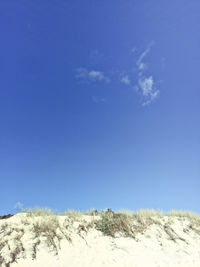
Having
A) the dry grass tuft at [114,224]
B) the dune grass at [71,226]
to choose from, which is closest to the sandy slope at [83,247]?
the dune grass at [71,226]

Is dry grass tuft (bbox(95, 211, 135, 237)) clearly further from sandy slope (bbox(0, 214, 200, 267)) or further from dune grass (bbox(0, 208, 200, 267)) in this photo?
sandy slope (bbox(0, 214, 200, 267))

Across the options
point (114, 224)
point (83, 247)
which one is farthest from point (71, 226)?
point (114, 224)

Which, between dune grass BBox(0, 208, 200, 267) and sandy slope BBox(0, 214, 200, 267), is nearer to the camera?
sandy slope BBox(0, 214, 200, 267)

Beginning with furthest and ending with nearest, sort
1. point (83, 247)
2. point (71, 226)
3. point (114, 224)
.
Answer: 1. point (114, 224)
2. point (71, 226)
3. point (83, 247)

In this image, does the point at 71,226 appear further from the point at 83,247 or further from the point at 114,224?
the point at 114,224

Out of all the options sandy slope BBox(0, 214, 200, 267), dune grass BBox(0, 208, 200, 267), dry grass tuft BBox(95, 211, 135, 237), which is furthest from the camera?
dry grass tuft BBox(95, 211, 135, 237)

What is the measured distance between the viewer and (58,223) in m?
14.2

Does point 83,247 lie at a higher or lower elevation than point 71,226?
lower

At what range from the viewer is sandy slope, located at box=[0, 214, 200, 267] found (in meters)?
11.9

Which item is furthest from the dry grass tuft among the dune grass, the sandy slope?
the sandy slope

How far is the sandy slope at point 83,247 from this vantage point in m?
11.9

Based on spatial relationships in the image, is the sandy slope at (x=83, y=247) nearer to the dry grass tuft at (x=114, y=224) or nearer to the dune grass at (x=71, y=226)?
the dune grass at (x=71, y=226)

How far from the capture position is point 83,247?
1317 centimetres

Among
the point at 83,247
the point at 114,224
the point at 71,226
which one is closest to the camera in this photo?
the point at 83,247
